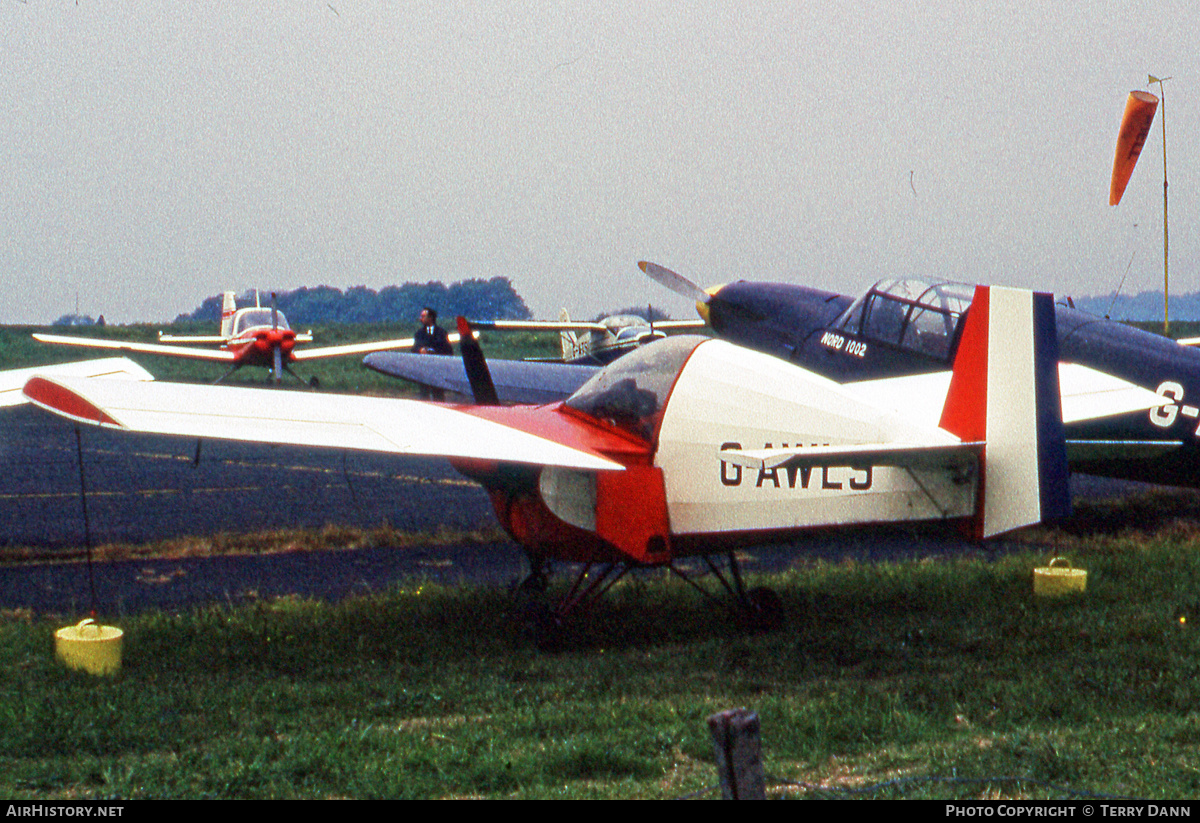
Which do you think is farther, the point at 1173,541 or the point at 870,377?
the point at 870,377

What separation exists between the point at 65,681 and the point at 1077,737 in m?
4.95

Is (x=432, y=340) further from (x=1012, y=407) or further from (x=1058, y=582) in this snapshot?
(x=1012, y=407)

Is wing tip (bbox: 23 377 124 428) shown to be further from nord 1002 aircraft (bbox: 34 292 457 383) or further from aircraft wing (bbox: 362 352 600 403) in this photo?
nord 1002 aircraft (bbox: 34 292 457 383)

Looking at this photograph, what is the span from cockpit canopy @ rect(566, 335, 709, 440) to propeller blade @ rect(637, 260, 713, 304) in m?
7.27

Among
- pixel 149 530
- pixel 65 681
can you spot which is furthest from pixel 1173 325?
pixel 65 681

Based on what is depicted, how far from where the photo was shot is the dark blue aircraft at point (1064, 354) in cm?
980

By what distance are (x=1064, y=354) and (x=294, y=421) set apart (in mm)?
6822

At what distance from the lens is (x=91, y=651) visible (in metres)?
6.34

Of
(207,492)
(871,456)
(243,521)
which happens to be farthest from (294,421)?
(207,492)

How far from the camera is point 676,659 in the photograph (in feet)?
22.2

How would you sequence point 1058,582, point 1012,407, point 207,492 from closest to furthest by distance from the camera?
point 1012,407 < point 1058,582 < point 207,492

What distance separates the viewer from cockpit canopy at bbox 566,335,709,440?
7.13m

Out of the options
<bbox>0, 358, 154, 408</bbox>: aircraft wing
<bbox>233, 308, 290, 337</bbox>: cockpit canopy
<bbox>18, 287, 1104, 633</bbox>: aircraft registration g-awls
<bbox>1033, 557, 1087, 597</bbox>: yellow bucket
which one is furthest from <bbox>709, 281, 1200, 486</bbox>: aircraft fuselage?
<bbox>233, 308, 290, 337</bbox>: cockpit canopy

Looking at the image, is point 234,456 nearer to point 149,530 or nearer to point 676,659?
point 149,530
